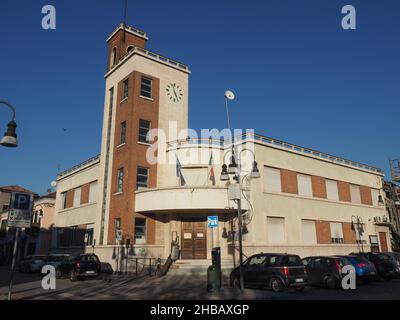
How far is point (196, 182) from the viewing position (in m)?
24.5

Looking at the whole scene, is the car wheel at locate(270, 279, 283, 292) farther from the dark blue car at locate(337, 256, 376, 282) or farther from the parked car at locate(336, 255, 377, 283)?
the dark blue car at locate(337, 256, 376, 282)

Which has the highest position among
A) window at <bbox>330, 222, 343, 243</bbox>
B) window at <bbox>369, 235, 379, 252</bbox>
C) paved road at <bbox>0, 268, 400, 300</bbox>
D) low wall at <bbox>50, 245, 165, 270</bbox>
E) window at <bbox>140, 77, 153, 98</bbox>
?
window at <bbox>140, 77, 153, 98</bbox>

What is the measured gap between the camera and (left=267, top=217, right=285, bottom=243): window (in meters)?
24.5

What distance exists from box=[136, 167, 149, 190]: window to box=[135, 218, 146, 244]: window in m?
2.39

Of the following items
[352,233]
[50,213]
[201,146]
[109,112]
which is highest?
[109,112]

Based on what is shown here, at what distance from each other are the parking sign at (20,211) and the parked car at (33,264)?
1656cm

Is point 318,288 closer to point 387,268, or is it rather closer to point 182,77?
point 387,268

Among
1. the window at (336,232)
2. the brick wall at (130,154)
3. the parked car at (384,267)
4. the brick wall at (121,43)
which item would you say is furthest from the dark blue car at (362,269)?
the brick wall at (121,43)

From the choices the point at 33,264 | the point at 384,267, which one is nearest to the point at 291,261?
the point at 384,267

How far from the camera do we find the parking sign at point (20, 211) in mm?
11672

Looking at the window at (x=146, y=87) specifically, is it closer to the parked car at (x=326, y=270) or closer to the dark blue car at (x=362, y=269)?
the parked car at (x=326, y=270)

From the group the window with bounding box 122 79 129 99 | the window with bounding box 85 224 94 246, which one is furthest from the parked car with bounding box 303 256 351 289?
the window with bounding box 122 79 129 99

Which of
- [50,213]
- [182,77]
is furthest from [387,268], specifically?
[50,213]
